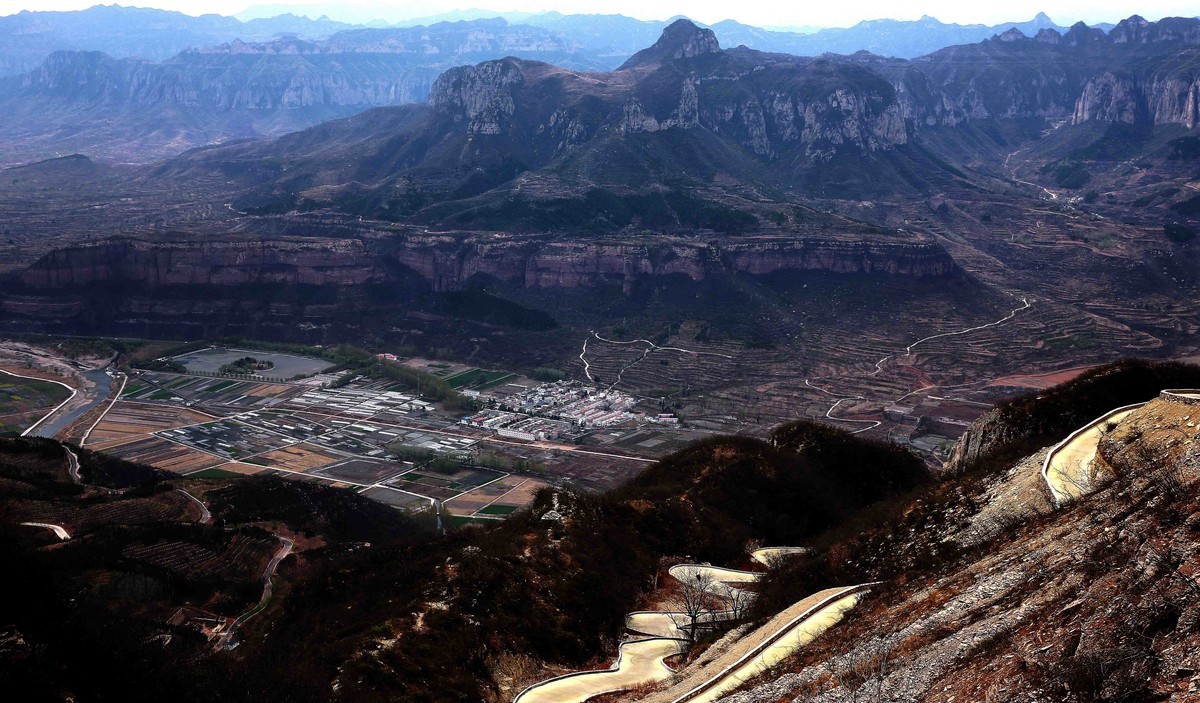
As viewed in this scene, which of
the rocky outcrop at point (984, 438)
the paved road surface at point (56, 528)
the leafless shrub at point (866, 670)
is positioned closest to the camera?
the leafless shrub at point (866, 670)

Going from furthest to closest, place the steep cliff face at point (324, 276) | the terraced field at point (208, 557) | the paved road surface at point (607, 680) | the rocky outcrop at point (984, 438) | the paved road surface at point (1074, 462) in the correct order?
the steep cliff face at point (324, 276) < the terraced field at point (208, 557) < the rocky outcrop at point (984, 438) < the paved road surface at point (1074, 462) < the paved road surface at point (607, 680)

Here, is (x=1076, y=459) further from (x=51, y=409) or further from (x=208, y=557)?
(x=51, y=409)

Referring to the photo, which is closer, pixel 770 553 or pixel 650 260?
pixel 770 553

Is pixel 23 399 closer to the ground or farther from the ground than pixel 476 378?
farther from the ground

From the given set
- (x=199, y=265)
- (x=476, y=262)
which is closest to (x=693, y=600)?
(x=476, y=262)

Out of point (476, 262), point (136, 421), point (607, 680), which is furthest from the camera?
point (476, 262)

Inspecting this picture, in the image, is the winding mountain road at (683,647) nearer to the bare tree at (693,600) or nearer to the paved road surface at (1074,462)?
the bare tree at (693,600)

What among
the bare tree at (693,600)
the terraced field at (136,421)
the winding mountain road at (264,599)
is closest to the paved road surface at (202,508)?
the winding mountain road at (264,599)

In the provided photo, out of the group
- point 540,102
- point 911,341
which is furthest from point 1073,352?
point 540,102
